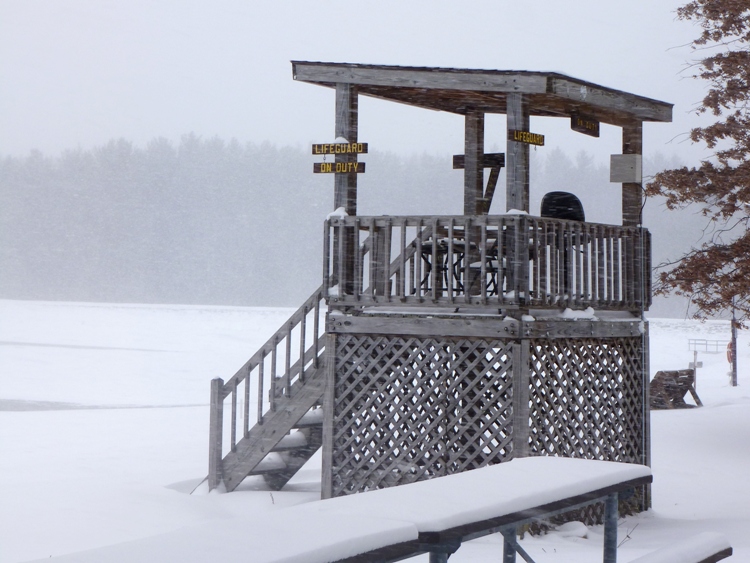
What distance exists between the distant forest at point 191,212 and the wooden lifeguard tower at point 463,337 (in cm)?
7905

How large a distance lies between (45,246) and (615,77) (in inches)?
3477

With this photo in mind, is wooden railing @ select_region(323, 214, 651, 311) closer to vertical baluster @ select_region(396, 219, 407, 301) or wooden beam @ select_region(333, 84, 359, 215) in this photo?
vertical baluster @ select_region(396, 219, 407, 301)

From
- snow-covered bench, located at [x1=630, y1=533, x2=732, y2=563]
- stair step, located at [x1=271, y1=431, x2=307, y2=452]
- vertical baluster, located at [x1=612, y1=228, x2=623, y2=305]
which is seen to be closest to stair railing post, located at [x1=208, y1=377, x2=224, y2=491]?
stair step, located at [x1=271, y1=431, x2=307, y2=452]

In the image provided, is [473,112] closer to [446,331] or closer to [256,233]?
[446,331]

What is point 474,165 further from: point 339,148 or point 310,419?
point 310,419

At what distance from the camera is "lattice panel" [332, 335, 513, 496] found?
975cm

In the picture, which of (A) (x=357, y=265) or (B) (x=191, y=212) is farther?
(B) (x=191, y=212)

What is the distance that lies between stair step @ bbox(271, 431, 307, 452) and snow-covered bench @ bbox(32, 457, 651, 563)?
21.9ft

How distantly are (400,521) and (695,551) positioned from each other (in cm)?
268

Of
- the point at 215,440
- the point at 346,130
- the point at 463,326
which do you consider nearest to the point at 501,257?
the point at 463,326

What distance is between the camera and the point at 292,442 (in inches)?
468

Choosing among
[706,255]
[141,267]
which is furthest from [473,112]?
[141,267]

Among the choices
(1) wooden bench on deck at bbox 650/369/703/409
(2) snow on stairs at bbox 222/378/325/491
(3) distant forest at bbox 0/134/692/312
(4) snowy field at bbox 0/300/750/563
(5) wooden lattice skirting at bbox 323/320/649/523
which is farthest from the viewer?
(3) distant forest at bbox 0/134/692/312

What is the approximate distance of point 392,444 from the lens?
1024cm
